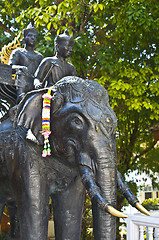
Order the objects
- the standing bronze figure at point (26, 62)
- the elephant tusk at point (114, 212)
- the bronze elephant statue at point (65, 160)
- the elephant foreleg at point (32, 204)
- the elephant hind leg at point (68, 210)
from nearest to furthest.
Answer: the elephant tusk at point (114, 212)
the bronze elephant statue at point (65, 160)
the elephant foreleg at point (32, 204)
the elephant hind leg at point (68, 210)
the standing bronze figure at point (26, 62)

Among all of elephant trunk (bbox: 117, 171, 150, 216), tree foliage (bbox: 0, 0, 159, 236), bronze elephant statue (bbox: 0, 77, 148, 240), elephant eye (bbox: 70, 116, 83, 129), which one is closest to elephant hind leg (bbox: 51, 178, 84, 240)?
bronze elephant statue (bbox: 0, 77, 148, 240)

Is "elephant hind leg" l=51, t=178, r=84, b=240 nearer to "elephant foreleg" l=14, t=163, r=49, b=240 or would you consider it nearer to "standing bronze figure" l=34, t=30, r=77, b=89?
"elephant foreleg" l=14, t=163, r=49, b=240

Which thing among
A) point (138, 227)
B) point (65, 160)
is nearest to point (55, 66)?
point (65, 160)

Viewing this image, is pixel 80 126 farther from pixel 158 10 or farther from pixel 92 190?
pixel 158 10

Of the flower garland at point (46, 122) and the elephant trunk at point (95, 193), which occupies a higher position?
the flower garland at point (46, 122)

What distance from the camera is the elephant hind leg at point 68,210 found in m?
1.79

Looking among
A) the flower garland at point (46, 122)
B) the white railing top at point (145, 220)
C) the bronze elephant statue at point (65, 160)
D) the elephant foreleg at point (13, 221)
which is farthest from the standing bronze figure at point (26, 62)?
the white railing top at point (145, 220)

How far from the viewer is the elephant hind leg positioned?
179 cm

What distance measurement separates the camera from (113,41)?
18.4 feet

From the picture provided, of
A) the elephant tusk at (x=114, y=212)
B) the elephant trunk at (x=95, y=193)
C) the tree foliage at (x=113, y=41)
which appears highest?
the tree foliage at (x=113, y=41)

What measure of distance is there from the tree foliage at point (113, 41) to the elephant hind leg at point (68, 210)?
7.86 feet

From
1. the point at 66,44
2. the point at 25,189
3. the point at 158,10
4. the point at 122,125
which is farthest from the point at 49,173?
the point at 122,125

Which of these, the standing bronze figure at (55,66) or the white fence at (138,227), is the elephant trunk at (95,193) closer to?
the standing bronze figure at (55,66)

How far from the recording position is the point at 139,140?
7.00 metres
